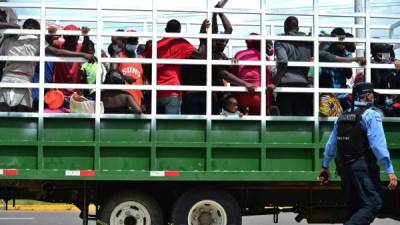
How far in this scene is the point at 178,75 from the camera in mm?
7242

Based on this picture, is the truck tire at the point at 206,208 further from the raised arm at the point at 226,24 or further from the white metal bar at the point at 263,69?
the raised arm at the point at 226,24

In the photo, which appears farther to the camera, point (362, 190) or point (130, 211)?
point (130, 211)

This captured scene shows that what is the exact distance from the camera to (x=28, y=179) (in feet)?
23.0

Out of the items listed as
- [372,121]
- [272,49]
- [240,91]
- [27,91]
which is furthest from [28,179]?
[372,121]

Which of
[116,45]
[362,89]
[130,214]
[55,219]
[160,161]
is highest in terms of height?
[116,45]

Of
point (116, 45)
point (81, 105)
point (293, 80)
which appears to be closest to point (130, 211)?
point (81, 105)

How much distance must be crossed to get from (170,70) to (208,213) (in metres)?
1.66

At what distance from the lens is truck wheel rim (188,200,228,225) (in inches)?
285

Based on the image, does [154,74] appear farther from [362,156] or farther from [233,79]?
[362,156]

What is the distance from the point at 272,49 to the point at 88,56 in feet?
6.88

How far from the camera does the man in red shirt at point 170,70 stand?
23.4 ft

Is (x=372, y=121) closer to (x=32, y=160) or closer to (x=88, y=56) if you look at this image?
(x=88, y=56)

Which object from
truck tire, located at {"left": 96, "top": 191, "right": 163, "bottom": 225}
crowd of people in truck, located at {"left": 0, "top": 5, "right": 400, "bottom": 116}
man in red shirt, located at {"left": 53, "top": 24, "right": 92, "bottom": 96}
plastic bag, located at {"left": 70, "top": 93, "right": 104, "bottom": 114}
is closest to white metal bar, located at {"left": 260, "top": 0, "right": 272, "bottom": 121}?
crowd of people in truck, located at {"left": 0, "top": 5, "right": 400, "bottom": 116}

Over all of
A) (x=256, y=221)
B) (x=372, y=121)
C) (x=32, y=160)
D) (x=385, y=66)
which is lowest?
(x=256, y=221)
